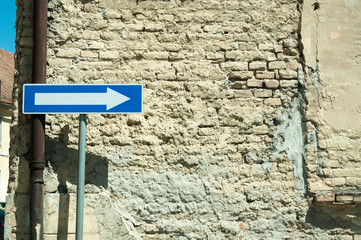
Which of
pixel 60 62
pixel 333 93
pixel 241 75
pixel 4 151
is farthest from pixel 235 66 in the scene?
pixel 4 151

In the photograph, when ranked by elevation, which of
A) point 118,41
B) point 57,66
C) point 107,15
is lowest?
point 57,66

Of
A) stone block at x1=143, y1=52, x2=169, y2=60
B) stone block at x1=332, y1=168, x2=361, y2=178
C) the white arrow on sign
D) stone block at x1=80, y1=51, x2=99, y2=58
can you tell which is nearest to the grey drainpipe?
stone block at x1=80, y1=51, x2=99, y2=58

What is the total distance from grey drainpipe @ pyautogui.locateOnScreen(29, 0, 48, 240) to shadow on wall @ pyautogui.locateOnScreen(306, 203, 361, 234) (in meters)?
2.26

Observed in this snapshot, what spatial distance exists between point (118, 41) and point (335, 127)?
2.06m

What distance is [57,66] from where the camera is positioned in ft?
11.8

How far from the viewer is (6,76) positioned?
675 inches

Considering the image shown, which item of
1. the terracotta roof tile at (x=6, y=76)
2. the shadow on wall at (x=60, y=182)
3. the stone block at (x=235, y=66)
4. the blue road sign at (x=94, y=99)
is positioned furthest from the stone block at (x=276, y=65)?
the terracotta roof tile at (x=6, y=76)

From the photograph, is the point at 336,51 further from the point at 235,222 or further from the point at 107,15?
the point at 107,15

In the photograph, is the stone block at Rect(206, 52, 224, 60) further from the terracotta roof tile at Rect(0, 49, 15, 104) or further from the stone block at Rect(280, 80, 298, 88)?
the terracotta roof tile at Rect(0, 49, 15, 104)

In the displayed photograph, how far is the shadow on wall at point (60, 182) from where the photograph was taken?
3.44 meters

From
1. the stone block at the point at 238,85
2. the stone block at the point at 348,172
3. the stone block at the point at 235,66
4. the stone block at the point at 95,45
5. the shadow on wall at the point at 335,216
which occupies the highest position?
the stone block at the point at 95,45

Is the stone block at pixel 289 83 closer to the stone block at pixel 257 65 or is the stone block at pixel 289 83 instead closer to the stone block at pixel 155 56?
the stone block at pixel 257 65

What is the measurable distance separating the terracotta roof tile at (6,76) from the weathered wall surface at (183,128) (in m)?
14.2

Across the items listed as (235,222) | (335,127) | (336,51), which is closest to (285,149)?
(335,127)
